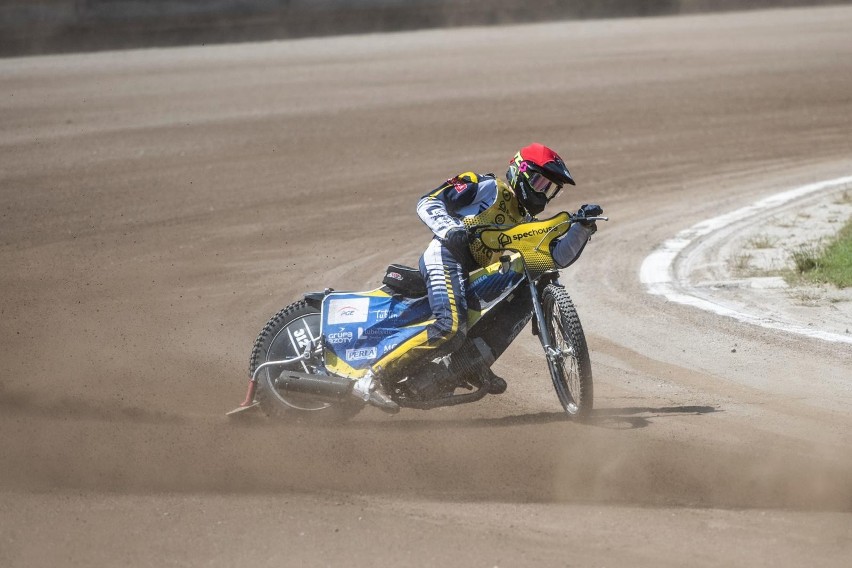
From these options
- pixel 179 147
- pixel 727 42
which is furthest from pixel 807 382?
pixel 727 42

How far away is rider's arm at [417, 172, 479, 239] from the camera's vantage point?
7277 millimetres

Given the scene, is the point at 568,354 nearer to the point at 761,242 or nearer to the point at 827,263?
the point at 827,263

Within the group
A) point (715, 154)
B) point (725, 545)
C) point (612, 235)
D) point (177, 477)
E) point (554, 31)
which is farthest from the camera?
point (554, 31)

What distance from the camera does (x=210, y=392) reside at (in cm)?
834

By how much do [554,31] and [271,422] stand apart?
78.2ft

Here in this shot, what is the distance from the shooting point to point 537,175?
7.27 metres

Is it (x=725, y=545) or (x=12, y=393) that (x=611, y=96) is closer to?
(x=12, y=393)

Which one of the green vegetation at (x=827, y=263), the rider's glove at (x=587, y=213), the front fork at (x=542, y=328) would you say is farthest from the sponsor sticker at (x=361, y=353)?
the green vegetation at (x=827, y=263)

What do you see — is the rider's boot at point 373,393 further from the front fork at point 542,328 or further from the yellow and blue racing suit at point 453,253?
the front fork at point 542,328

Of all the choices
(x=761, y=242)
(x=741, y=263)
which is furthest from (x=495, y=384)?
(x=761, y=242)

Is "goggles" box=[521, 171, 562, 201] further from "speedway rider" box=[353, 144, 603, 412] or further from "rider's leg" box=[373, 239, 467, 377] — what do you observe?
"rider's leg" box=[373, 239, 467, 377]

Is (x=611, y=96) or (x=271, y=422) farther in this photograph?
(x=611, y=96)

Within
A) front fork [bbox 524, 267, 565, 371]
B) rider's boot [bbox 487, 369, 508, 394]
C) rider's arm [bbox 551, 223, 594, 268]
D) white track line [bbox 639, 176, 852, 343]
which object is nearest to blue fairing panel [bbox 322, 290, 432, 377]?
rider's boot [bbox 487, 369, 508, 394]

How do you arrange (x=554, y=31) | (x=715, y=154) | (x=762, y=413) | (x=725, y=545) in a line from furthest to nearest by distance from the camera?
(x=554, y=31) → (x=715, y=154) → (x=762, y=413) → (x=725, y=545)
